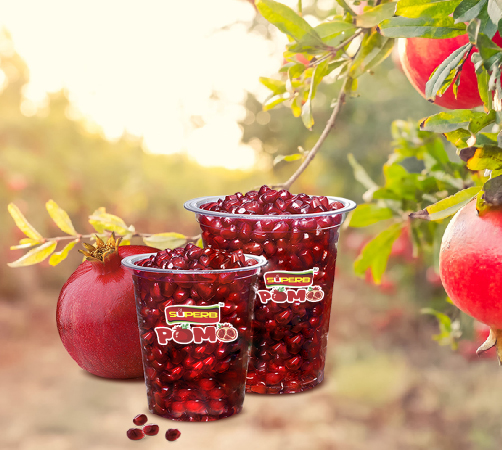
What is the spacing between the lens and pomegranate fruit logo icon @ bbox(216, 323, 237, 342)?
35.1 inches

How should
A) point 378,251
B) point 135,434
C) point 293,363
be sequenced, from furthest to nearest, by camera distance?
point 378,251
point 293,363
point 135,434

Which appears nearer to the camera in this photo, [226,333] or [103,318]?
[226,333]

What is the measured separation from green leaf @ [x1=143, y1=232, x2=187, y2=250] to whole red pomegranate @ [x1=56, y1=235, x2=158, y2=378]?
5 cm

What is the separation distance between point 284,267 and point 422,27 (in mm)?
443

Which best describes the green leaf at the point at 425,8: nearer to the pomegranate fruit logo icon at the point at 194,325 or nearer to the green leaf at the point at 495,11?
the green leaf at the point at 495,11

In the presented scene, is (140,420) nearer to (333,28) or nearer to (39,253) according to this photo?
(39,253)

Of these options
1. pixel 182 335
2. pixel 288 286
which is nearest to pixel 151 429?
pixel 182 335

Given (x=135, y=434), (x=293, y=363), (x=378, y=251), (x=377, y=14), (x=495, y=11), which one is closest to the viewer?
(x=495, y=11)

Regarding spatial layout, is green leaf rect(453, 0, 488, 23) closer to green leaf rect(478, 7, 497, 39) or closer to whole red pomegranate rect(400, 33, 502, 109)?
green leaf rect(478, 7, 497, 39)

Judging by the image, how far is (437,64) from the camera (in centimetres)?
72

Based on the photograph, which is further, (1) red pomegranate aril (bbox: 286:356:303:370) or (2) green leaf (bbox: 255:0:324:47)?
(1) red pomegranate aril (bbox: 286:356:303:370)

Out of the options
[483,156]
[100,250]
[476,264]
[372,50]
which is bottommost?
[100,250]

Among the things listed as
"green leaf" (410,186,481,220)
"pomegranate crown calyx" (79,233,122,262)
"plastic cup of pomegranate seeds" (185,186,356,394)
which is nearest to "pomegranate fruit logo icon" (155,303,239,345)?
"plastic cup of pomegranate seeds" (185,186,356,394)

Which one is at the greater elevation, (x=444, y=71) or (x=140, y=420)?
(x=444, y=71)
